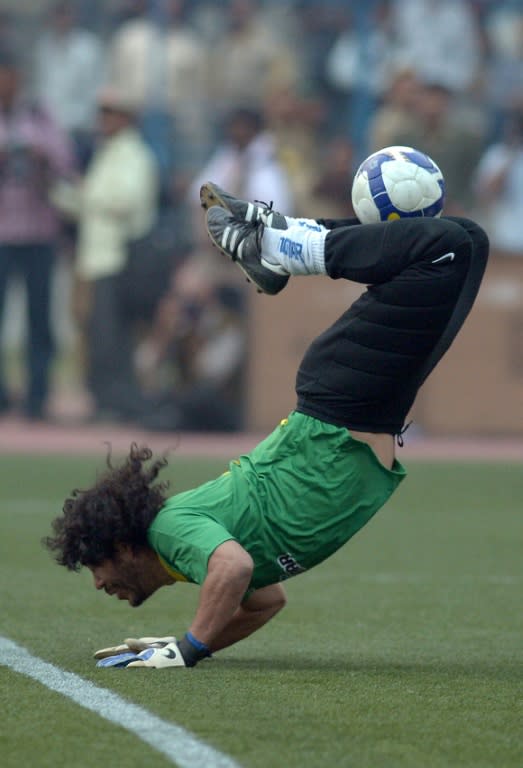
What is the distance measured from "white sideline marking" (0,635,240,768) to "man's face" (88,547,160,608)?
0.36 m

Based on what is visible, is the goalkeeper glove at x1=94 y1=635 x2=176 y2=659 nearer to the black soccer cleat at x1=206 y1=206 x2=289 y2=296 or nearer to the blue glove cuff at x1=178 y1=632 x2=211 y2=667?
the blue glove cuff at x1=178 y1=632 x2=211 y2=667

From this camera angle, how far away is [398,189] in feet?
19.2

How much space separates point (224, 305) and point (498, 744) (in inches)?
450

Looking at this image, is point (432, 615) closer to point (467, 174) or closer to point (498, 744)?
point (498, 744)

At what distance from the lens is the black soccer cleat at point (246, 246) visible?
18.4 feet

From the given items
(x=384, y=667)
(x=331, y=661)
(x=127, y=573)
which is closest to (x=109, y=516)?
(x=127, y=573)

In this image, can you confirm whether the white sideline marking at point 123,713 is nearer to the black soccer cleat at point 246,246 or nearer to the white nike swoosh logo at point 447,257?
the black soccer cleat at point 246,246

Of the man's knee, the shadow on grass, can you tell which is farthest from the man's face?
the man's knee

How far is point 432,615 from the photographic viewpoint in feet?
24.5

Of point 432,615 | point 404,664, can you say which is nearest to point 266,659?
point 404,664

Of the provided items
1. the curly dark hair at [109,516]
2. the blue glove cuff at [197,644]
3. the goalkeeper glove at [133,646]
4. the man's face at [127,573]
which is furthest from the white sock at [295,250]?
the goalkeeper glove at [133,646]

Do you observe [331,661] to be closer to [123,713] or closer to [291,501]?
[291,501]

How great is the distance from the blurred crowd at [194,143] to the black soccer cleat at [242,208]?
951 centimetres

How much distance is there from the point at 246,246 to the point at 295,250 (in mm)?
162
